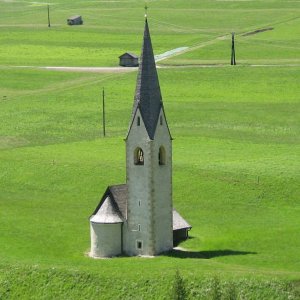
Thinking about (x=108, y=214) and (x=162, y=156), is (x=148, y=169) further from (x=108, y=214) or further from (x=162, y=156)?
(x=108, y=214)

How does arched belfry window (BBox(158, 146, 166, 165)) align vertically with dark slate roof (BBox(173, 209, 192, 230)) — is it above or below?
above

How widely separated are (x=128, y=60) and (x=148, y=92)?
314 feet

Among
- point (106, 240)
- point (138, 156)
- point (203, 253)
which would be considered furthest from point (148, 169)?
point (203, 253)

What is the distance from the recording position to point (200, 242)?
75688mm

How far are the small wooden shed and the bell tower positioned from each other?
94.2m

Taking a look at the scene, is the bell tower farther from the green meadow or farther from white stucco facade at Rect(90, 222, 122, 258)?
the green meadow

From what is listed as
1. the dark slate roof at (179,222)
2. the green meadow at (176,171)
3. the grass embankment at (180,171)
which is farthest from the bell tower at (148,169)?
the dark slate roof at (179,222)

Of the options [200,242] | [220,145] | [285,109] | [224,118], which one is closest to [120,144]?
[220,145]

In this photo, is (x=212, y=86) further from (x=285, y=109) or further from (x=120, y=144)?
(x=120, y=144)

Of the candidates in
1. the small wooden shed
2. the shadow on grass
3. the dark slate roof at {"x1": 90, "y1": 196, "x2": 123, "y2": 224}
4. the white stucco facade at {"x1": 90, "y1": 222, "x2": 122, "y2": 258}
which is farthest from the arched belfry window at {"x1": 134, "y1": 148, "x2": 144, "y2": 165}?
the small wooden shed

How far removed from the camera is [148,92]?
72438mm

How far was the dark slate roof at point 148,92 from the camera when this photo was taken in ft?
237

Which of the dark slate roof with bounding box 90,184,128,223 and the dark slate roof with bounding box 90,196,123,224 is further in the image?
the dark slate roof with bounding box 90,184,128,223

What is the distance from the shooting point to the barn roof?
72375 millimetres
